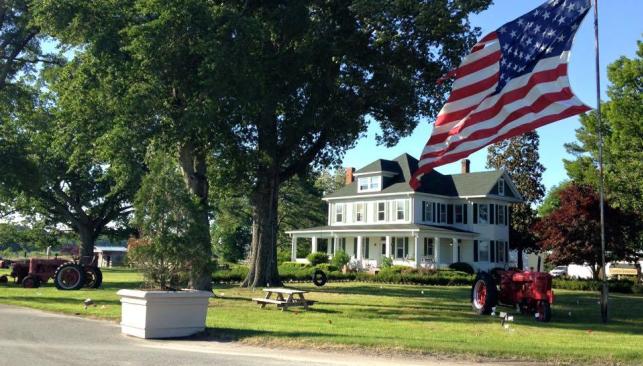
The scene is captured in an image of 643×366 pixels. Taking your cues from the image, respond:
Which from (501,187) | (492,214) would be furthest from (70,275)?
(501,187)

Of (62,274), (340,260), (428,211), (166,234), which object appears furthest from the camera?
(428,211)

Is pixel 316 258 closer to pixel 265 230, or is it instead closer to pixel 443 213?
pixel 443 213

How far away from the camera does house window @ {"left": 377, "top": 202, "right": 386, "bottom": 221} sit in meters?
50.4

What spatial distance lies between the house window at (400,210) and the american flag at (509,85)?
113 ft

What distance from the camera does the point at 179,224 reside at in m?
12.7

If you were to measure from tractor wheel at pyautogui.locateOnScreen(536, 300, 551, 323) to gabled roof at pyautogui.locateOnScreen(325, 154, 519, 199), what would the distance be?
3170 centimetres

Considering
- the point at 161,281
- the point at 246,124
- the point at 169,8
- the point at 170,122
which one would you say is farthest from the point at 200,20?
the point at 161,281

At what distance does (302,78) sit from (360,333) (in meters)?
13.6

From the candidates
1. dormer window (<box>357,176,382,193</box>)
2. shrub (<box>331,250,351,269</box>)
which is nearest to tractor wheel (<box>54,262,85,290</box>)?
shrub (<box>331,250,351,269</box>)

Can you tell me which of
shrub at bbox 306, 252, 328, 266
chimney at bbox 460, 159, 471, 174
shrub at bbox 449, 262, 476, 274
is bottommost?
shrub at bbox 449, 262, 476, 274

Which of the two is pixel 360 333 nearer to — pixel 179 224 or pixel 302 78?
pixel 179 224

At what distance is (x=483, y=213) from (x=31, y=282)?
34.5m

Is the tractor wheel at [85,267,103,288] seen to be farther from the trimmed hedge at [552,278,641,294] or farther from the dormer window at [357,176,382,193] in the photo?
the dormer window at [357,176,382,193]

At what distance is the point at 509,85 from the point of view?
45.8ft
